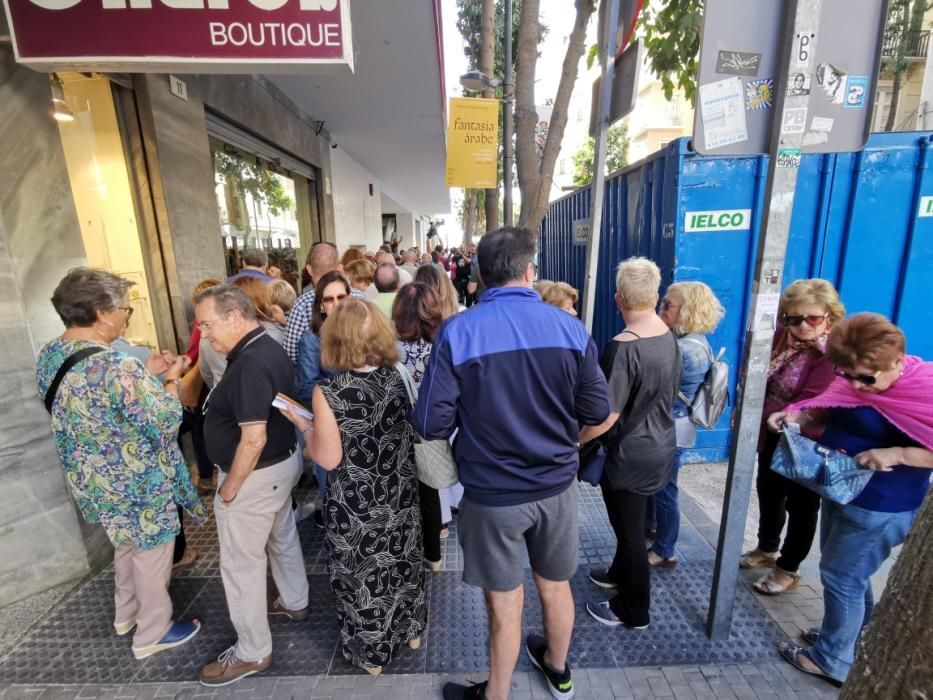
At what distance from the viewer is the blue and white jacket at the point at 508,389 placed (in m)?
1.75

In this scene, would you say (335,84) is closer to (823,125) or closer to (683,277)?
(683,277)

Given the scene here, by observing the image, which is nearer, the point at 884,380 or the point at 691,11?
the point at 884,380

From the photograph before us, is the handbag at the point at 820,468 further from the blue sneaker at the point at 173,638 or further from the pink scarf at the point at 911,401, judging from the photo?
the blue sneaker at the point at 173,638

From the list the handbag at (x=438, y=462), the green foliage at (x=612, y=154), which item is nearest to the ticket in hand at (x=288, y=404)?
the handbag at (x=438, y=462)

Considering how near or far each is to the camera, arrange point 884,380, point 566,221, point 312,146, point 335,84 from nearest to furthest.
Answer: point 884,380 < point 335,84 < point 566,221 < point 312,146

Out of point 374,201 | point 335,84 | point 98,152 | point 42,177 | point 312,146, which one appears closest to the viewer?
point 42,177

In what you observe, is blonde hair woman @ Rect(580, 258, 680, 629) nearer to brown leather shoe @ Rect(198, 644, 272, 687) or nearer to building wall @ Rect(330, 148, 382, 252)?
brown leather shoe @ Rect(198, 644, 272, 687)

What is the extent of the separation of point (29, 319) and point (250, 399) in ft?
5.66

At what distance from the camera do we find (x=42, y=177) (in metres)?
2.68

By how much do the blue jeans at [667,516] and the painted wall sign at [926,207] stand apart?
3021mm

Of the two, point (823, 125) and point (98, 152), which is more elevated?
point (98, 152)

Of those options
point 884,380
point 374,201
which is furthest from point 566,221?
point 374,201

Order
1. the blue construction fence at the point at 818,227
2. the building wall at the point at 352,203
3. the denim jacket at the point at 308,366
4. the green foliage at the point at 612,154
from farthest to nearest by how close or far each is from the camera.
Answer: the green foliage at the point at 612,154 < the building wall at the point at 352,203 < the blue construction fence at the point at 818,227 < the denim jacket at the point at 308,366

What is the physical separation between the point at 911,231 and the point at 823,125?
2.78 metres
